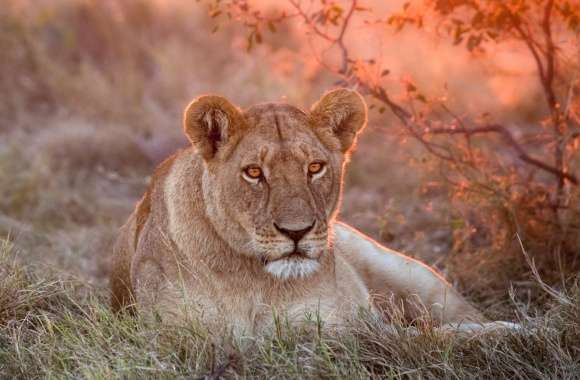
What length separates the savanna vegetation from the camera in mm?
4449

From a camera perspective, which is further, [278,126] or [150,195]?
[150,195]

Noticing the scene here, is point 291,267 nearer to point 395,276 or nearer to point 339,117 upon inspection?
point 339,117

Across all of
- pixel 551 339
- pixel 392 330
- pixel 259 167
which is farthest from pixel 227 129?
pixel 551 339

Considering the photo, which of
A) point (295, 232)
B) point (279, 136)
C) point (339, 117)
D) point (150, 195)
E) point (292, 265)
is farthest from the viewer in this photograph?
point (150, 195)

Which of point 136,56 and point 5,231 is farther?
point 136,56

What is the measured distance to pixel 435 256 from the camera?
7.47 m

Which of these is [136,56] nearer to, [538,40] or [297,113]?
[538,40]

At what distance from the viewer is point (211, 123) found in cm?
453

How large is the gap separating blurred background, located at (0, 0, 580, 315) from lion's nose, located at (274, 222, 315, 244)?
120cm

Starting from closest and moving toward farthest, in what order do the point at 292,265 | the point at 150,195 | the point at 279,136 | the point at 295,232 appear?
the point at 295,232, the point at 292,265, the point at 279,136, the point at 150,195

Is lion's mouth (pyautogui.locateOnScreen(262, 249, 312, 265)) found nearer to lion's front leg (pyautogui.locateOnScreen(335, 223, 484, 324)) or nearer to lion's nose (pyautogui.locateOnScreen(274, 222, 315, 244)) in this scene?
lion's nose (pyautogui.locateOnScreen(274, 222, 315, 244))

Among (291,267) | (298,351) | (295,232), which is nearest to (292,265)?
(291,267)

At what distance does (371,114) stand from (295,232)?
735 cm

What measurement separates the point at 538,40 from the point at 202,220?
3671 millimetres
